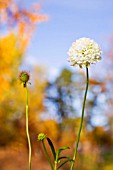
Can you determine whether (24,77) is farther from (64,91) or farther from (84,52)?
(64,91)

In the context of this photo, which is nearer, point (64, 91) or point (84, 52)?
point (84, 52)

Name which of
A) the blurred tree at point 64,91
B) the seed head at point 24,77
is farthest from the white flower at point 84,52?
the blurred tree at point 64,91

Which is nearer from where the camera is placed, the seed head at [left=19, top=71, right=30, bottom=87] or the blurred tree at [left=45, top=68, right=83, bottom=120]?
the seed head at [left=19, top=71, right=30, bottom=87]

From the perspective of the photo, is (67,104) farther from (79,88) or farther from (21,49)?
(21,49)

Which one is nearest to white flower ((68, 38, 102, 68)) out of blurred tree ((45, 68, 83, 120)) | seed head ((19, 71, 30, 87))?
Result: seed head ((19, 71, 30, 87))

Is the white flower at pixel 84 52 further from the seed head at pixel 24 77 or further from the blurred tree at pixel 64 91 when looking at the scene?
the blurred tree at pixel 64 91

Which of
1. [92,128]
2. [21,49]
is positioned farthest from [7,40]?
[92,128]

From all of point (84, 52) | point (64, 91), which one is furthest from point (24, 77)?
point (64, 91)

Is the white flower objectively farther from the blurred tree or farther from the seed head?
the blurred tree
